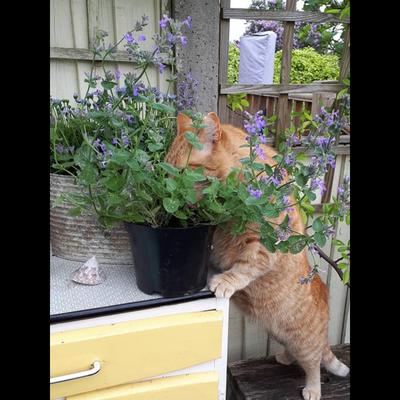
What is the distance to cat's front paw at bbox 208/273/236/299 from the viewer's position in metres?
0.92

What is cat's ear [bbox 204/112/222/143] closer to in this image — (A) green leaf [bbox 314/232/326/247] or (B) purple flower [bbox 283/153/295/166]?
(B) purple flower [bbox 283/153/295/166]

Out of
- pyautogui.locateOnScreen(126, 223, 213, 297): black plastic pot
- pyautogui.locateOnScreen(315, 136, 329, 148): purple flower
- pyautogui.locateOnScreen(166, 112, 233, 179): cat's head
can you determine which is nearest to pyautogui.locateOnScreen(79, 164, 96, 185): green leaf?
pyautogui.locateOnScreen(126, 223, 213, 297): black plastic pot

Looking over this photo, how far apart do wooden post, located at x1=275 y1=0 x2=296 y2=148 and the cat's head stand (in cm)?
64

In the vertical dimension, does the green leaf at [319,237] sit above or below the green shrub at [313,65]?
below

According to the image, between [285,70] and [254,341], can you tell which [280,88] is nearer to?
[285,70]

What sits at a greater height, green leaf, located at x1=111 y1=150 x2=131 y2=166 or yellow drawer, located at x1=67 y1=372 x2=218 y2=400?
green leaf, located at x1=111 y1=150 x2=131 y2=166

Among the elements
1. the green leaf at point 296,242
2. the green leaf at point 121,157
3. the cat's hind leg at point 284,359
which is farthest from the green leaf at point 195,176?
the cat's hind leg at point 284,359

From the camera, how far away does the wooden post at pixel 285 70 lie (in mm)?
1531

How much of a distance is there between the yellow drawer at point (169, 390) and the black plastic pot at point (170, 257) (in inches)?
7.1

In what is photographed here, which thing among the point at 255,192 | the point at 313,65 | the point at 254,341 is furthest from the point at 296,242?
the point at 313,65

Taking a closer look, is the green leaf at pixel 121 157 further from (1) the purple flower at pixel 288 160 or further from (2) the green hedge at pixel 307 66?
(2) the green hedge at pixel 307 66
